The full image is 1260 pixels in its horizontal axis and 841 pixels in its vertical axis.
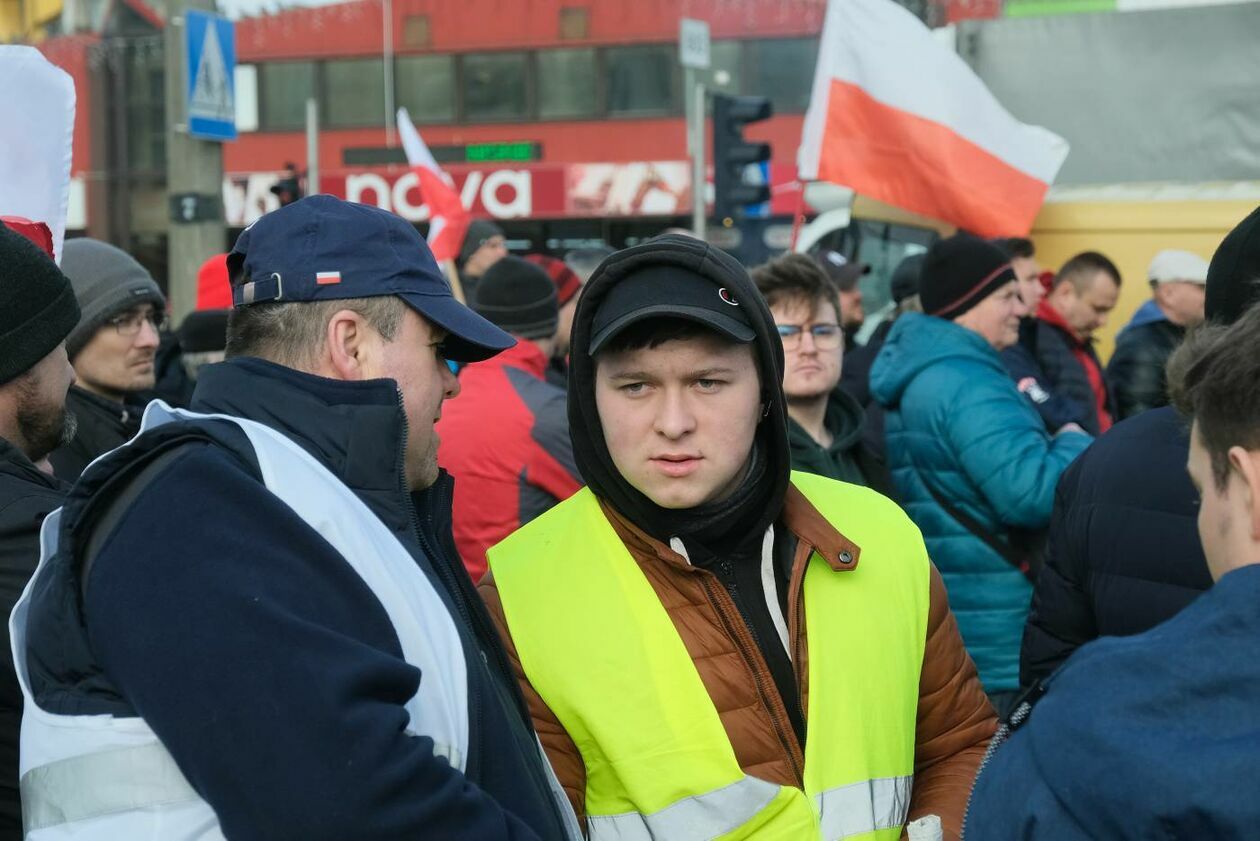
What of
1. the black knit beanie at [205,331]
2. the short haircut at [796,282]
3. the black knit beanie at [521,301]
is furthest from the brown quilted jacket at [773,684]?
the black knit beanie at [205,331]

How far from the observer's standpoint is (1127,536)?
2.58 m

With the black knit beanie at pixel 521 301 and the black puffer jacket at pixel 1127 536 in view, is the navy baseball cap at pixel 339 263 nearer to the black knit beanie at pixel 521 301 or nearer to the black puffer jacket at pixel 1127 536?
the black puffer jacket at pixel 1127 536

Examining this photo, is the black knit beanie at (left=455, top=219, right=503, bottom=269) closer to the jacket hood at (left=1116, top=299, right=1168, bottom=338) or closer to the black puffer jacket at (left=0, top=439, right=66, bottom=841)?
the jacket hood at (left=1116, top=299, right=1168, bottom=338)

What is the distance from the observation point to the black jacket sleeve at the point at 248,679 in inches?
64.9

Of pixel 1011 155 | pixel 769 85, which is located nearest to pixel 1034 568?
pixel 1011 155

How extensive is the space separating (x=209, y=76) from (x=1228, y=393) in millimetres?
8052

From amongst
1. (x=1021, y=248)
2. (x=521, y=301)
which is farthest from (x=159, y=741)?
(x=1021, y=248)

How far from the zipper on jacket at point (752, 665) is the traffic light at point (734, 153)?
31.8 feet

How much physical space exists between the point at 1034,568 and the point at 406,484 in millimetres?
2838

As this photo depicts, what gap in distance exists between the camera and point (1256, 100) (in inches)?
341

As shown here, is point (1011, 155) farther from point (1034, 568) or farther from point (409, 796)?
point (409, 796)

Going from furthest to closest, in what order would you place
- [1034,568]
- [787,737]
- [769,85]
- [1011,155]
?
[769,85] < [1011,155] < [1034,568] < [787,737]

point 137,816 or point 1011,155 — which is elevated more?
point 1011,155

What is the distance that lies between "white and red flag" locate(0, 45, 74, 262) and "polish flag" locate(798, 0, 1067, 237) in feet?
15.2
